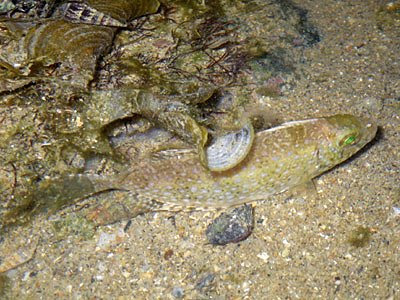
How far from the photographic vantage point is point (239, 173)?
4.05 meters

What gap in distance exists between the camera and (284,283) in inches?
157

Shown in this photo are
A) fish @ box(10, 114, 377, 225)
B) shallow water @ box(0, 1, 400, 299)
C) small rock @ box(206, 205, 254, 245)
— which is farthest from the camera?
small rock @ box(206, 205, 254, 245)

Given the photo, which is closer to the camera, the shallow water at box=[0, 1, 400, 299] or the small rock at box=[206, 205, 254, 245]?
the shallow water at box=[0, 1, 400, 299]

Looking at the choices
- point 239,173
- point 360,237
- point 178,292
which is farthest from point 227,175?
point 360,237

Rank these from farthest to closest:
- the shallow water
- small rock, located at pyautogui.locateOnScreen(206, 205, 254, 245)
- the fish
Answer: small rock, located at pyautogui.locateOnScreen(206, 205, 254, 245)
the fish
the shallow water

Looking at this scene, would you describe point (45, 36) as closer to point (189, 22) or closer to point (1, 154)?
point (1, 154)

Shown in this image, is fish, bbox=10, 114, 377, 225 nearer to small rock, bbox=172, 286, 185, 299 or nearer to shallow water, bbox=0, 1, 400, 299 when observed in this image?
shallow water, bbox=0, 1, 400, 299

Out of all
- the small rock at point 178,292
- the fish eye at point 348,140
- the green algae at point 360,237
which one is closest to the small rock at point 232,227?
the small rock at point 178,292

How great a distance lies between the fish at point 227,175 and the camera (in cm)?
408

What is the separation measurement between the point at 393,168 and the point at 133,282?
3269mm

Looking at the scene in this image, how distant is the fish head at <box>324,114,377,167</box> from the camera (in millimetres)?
4250

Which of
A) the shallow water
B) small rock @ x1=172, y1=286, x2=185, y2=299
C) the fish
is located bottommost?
small rock @ x1=172, y1=286, x2=185, y2=299

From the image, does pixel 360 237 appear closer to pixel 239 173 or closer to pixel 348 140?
pixel 348 140

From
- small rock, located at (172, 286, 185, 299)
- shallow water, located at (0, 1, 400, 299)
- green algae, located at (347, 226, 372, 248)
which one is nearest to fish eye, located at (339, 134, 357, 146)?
shallow water, located at (0, 1, 400, 299)
